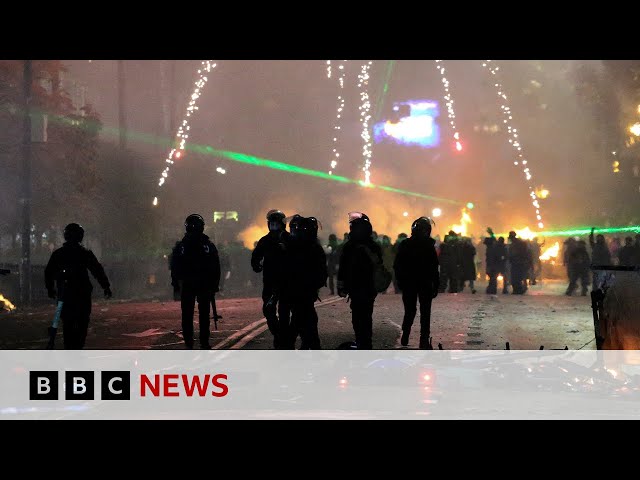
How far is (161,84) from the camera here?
1799 inches

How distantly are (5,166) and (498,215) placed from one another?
48.1 m

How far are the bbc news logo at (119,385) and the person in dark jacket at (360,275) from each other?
75.3 inches

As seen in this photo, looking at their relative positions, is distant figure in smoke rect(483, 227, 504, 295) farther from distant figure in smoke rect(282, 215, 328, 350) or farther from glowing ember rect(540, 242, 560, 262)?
distant figure in smoke rect(282, 215, 328, 350)

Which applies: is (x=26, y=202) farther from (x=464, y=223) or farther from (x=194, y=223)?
(x=464, y=223)

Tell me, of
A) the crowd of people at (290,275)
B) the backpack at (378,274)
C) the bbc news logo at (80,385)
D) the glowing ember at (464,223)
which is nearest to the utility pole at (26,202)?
the crowd of people at (290,275)

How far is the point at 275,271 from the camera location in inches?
400

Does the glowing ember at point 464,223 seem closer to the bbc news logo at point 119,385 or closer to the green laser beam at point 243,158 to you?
the green laser beam at point 243,158

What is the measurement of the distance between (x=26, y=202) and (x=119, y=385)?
14.2m

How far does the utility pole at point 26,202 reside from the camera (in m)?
21.8

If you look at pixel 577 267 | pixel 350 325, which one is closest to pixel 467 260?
pixel 577 267

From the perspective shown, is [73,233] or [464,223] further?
[464,223]

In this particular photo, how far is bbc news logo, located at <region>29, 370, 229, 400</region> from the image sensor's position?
844 centimetres
